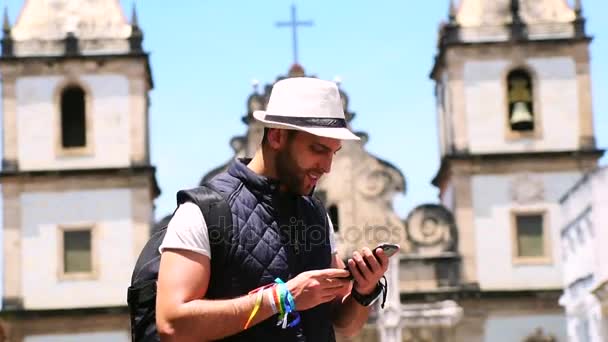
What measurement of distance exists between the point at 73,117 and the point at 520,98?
9.36 m

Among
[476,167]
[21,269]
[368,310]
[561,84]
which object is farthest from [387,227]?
[368,310]

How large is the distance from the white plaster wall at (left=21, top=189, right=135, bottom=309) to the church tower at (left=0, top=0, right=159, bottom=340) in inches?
0.8

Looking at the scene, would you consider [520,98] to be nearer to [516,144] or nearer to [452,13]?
[516,144]

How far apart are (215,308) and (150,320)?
0.85 ft

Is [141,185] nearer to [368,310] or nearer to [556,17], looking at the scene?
[556,17]

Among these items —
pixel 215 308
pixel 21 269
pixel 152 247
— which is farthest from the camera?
pixel 21 269

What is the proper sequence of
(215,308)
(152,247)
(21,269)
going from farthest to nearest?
(21,269)
(152,247)
(215,308)

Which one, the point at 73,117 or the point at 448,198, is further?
the point at 448,198

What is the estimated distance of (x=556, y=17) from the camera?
32344 millimetres

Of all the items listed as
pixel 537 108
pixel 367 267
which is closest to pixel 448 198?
pixel 537 108

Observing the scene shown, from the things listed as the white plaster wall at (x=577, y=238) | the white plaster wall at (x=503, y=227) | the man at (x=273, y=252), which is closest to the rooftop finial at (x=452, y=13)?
the white plaster wall at (x=503, y=227)

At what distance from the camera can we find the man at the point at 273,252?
4.27m

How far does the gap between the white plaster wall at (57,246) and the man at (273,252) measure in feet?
87.8

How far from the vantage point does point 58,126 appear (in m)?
31.6
